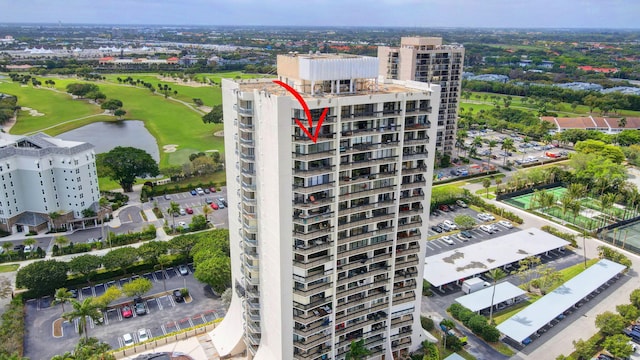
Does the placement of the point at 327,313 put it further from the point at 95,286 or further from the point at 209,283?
the point at 95,286

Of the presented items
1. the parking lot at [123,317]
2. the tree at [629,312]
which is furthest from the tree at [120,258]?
the tree at [629,312]

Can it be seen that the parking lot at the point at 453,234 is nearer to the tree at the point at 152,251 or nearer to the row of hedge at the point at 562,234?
the row of hedge at the point at 562,234

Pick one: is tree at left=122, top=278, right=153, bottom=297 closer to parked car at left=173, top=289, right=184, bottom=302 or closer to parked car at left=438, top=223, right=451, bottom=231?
parked car at left=173, top=289, right=184, bottom=302

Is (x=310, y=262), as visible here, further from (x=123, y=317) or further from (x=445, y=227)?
(x=445, y=227)

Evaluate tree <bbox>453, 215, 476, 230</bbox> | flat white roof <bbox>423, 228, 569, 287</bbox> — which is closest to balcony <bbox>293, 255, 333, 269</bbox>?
flat white roof <bbox>423, 228, 569, 287</bbox>

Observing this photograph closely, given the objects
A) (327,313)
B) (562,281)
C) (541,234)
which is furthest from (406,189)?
(541,234)

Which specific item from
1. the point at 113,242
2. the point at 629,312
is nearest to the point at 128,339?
the point at 113,242
